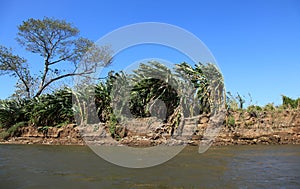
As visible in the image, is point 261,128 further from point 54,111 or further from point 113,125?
point 54,111

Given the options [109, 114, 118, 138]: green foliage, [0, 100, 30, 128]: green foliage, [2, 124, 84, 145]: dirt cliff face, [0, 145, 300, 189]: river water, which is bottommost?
[0, 145, 300, 189]: river water

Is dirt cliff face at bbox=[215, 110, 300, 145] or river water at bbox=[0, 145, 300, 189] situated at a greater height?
dirt cliff face at bbox=[215, 110, 300, 145]

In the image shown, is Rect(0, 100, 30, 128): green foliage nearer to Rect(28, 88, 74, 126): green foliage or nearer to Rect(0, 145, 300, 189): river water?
Rect(28, 88, 74, 126): green foliage

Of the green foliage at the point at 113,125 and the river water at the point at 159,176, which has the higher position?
the green foliage at the point at 113,125

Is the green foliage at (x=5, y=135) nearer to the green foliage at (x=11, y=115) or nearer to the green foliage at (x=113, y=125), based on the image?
the green foliage at (x=11, y=115)

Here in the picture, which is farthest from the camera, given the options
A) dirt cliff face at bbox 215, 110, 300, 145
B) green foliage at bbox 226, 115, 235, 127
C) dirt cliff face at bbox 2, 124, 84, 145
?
dirt cliff face at bbox 2, 124, 84, 145

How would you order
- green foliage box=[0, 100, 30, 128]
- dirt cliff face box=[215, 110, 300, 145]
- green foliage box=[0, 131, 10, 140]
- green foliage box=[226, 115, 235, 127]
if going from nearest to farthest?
1. dirt cliff face box=[215, 110, 300, 145]
2. green foliage box=[226, 115, 235, 127]
3. green foliage box=[0, 131, 10, 140]
4. green foliage box=[0, 100, 30, 128]

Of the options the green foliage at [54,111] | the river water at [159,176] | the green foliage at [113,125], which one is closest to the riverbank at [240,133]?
the green foliage at [113,125]

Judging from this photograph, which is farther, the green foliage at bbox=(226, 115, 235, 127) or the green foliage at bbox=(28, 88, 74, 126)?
the green foliage at bbox=(28, 88, 74, 126)

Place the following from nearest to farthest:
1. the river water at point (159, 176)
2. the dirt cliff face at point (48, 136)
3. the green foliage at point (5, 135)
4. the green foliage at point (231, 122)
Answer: the river water at point (159, 176) → the green foliage at point (231, 122) → the dirt cliff face at point (48, 136) → the green foliage at point (5, 135)

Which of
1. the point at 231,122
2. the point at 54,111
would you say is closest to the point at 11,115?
the point at 54,111

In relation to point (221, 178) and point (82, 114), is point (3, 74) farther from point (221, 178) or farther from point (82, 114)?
point (221, 178)

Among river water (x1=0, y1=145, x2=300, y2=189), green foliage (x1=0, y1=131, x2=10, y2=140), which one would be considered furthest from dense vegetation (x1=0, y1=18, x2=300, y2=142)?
river water (x1=0, y1=145, x2=300, y2=189)

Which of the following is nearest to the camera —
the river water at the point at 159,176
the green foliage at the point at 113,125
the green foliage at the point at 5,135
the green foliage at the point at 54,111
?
the river water at the point at 159,176
